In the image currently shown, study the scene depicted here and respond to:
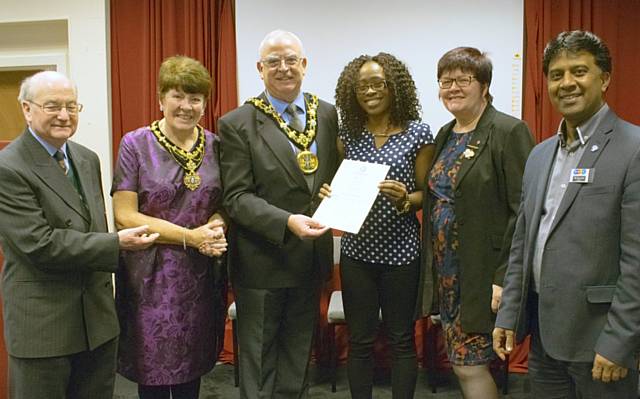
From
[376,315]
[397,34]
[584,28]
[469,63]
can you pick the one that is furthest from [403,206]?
[584,28]

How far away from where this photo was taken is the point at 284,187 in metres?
2.25

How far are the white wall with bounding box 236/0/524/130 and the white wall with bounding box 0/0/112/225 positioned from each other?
1.03m

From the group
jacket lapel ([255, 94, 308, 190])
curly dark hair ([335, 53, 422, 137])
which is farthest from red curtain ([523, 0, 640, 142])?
jacket lapel ([255, 94, 308, 190])

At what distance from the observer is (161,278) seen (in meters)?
2.21

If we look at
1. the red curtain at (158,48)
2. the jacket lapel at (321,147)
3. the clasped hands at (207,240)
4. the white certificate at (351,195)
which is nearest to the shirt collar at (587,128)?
the white certificate at (351,195)

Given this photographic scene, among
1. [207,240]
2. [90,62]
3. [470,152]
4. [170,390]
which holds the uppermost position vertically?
[90,62]

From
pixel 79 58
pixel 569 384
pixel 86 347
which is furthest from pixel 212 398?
pixel 79 58

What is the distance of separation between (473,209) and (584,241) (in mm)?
609

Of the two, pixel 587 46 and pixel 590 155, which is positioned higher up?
pixel 587 46

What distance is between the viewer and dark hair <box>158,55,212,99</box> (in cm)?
215

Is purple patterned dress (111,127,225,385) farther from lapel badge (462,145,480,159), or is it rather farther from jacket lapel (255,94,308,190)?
lapel badge (462,145,480,159)

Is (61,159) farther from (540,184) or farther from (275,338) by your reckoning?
(540,184)

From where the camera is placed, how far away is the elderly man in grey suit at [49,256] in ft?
5.89

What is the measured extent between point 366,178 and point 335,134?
1.02ft
